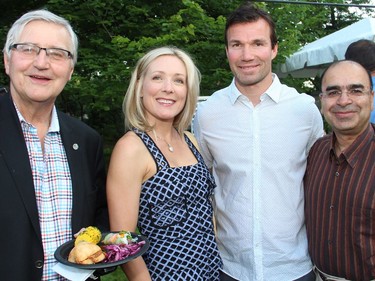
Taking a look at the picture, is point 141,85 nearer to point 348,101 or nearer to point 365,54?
point 348,101

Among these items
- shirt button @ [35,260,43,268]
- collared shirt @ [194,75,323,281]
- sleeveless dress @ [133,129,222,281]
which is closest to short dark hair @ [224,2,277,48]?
collared shirt @ [194,75,323,281]

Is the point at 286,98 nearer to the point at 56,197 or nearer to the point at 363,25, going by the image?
the point at 56,197

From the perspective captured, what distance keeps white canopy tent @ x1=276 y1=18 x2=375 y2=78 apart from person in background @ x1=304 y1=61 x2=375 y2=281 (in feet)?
15.5

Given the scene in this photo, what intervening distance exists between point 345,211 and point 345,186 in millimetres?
139

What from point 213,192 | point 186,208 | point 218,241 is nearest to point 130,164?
point 186,208

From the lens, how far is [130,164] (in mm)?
2242

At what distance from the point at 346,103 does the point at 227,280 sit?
1.38m

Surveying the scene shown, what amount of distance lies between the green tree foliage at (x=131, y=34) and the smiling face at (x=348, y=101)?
12.7ft

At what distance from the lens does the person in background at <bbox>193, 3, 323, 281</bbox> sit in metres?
2.61

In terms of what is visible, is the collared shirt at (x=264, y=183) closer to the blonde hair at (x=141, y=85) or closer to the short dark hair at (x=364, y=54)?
the blonde hair at (x=141, y=85)

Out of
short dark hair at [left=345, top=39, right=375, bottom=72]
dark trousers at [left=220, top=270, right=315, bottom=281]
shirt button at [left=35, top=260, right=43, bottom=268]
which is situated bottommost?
dark trousers at [left=220, top=270, right=315, bottom=281]

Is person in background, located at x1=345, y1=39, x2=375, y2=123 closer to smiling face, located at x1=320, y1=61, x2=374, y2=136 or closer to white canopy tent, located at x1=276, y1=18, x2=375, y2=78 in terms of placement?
smiling face, located at x1=320, y1=61, x2=374, y2=136

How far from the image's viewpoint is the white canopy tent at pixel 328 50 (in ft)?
22.3

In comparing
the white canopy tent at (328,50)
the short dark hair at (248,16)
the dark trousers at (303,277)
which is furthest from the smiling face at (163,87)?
the white canopy tent at (328,50)
